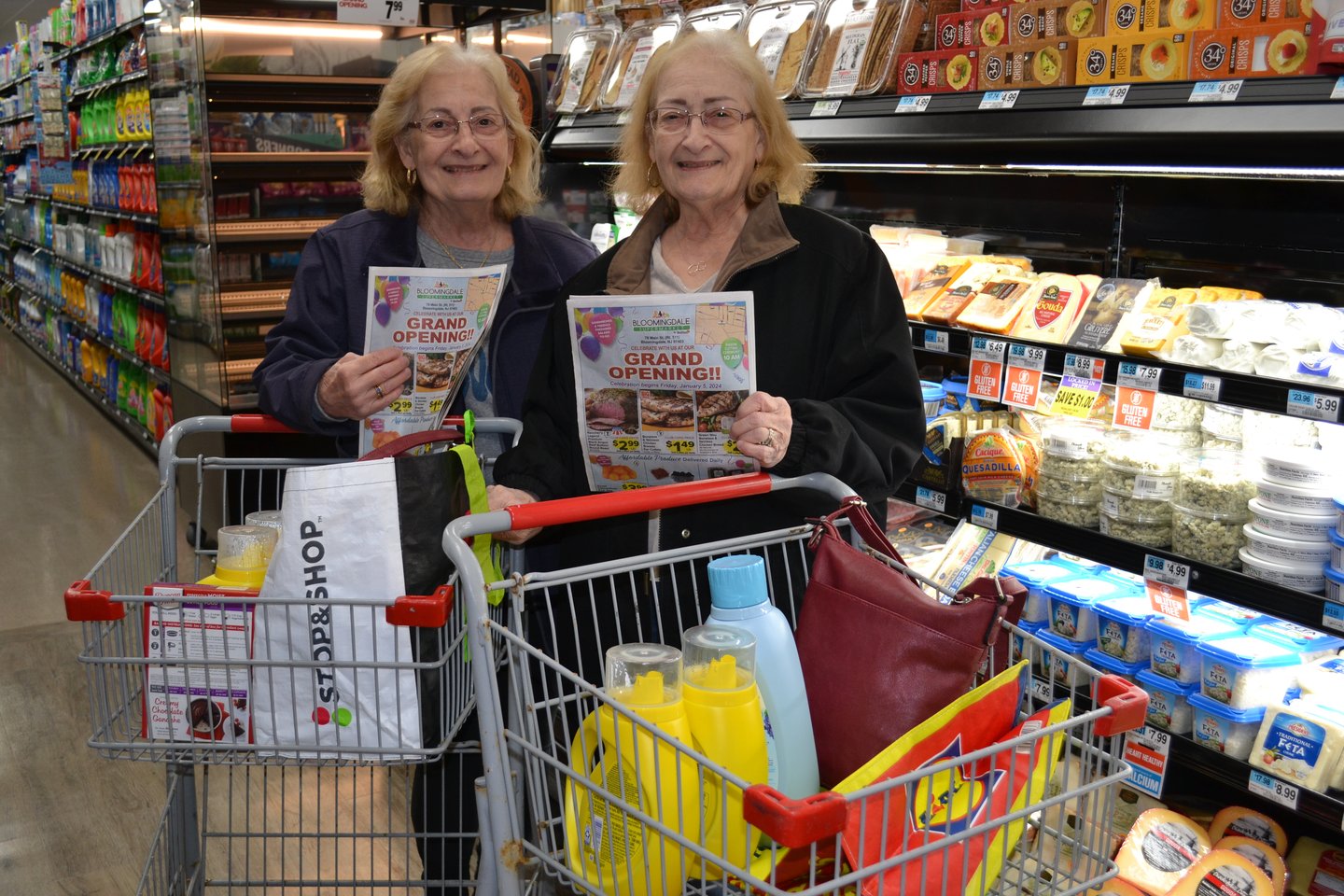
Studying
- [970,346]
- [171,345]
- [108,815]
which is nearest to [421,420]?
[970,346]

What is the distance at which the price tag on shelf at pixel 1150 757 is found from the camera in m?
2.41

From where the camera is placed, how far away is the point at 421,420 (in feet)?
6.55

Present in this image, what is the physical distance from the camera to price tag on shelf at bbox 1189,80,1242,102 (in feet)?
6.45

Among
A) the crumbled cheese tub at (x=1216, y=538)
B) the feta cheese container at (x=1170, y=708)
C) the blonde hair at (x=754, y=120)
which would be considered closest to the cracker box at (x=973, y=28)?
the blonde hair at (x=754, y=120)

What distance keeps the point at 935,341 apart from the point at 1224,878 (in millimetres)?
1268

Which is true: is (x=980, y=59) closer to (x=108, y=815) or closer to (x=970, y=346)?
(x=970, y=346)

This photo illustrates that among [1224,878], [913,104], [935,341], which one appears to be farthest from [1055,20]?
[1224,878]

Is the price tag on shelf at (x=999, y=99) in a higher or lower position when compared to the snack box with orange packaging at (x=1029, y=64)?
lower

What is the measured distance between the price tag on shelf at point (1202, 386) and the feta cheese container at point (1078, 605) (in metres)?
0.71

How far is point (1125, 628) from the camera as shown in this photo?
2654mm

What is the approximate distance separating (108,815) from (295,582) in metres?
2.12

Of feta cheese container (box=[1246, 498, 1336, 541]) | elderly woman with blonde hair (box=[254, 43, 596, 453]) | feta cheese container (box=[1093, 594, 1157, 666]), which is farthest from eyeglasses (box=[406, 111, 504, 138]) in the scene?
feta cheese container (box=[1093, 594, 1157, 666])

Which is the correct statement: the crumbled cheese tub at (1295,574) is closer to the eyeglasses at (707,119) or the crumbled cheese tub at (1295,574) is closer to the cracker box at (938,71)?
the cracker box at (938,71)

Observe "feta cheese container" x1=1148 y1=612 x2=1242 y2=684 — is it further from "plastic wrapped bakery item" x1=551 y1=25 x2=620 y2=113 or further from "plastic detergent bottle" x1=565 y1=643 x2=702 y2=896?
"plastic wrapped bakery item" x1=551 y1=25 x2=620 y2=113
